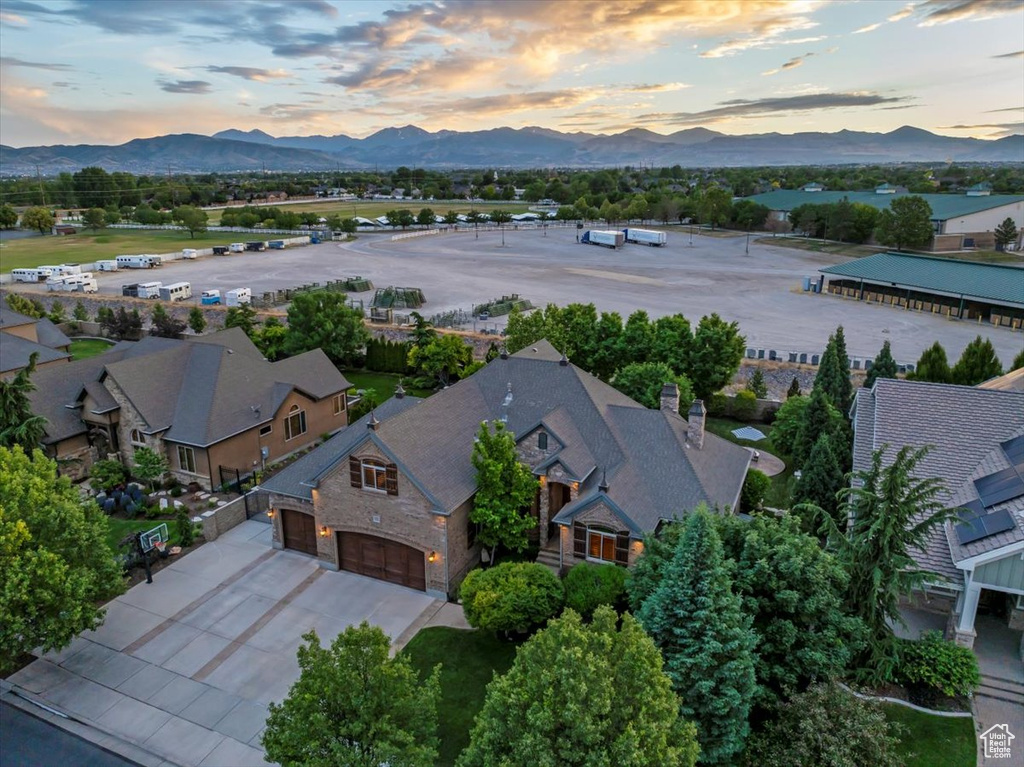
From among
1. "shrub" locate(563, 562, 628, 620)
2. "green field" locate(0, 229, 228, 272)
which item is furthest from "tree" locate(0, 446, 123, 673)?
"green field" locate(0, 229, 228, 272)

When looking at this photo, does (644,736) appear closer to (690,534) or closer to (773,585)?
(690,534)

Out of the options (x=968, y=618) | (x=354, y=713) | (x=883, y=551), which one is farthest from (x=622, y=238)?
(x=354, y=713)

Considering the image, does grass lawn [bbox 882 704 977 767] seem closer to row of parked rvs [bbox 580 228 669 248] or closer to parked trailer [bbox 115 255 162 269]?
row of parked rvs [bbox 580 228 669 248]

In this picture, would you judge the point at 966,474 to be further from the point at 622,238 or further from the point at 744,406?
the point at 622,238

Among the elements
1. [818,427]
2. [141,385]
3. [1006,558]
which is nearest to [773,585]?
[1006,558]

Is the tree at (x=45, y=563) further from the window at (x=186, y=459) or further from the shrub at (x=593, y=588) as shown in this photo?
the shrub at (x=593, y=588)

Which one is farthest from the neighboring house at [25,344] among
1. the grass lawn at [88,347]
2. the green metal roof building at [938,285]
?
the green metal roof building at [938,285]
